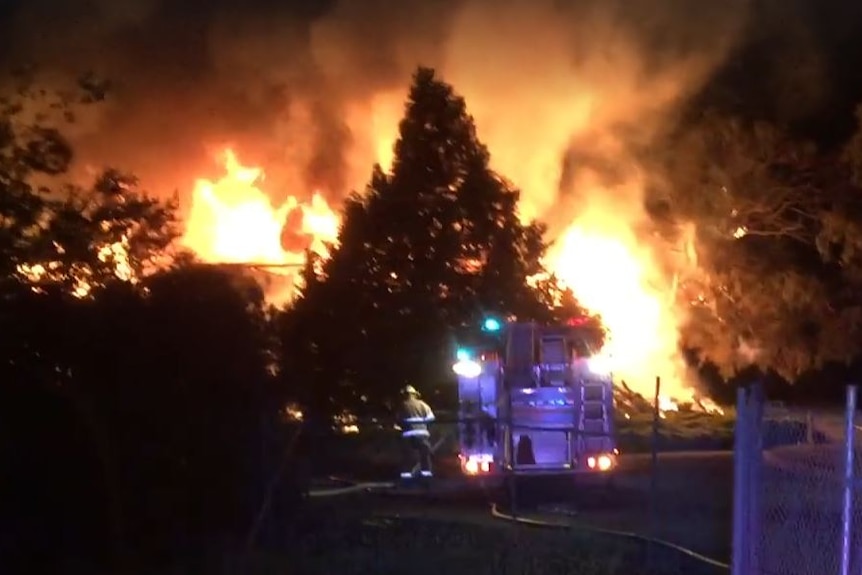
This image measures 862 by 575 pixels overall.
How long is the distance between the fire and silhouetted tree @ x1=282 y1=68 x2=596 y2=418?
9.45 metres

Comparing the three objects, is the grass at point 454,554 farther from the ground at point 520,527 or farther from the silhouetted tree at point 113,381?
the silhouetted tree at point 113,381

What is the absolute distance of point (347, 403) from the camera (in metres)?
23.2

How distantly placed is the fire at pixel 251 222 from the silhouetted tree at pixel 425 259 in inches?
372

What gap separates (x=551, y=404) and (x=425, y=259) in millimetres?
11673

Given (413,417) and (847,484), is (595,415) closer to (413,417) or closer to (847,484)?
(413,417)

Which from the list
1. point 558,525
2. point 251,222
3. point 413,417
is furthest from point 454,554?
point 251,222

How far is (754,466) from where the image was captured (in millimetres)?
9211

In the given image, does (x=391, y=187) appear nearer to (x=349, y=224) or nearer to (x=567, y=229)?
(x=349, y=224)

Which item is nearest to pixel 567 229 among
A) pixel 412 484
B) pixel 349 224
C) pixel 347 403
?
pixel 349 224

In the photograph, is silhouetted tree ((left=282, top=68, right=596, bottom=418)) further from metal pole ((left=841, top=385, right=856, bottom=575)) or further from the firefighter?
metal pole ((left=841, top=385, right=856, bottom=575))

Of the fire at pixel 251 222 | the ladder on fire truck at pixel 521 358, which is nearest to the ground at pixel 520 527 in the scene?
the ladder on fire truck at pixel 521 358

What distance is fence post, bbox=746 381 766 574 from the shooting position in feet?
30.0

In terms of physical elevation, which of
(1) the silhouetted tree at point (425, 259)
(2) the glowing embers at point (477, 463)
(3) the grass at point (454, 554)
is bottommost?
(3) the grass at point (454, 554)

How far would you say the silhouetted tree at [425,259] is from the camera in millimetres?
27734
